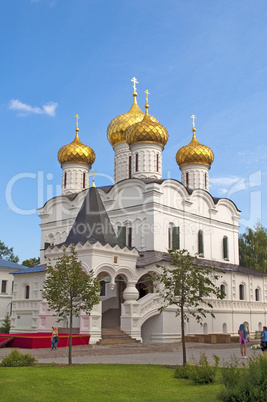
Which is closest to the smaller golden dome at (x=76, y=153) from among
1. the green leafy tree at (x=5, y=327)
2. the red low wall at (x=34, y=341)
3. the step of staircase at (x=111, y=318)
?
the green leafy tree at (x=5, y=327)

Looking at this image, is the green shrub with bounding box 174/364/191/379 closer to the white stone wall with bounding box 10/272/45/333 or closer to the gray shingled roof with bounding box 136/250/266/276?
the gray shingled roof with bounding box 136/250/266/276

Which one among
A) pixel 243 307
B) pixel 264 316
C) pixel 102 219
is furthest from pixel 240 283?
pixel 102 219

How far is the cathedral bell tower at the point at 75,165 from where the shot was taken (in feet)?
92.8

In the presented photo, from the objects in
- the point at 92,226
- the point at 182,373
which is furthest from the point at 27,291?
the point at 182,373

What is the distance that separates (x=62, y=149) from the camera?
28797mm

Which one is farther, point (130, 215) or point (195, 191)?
point (195, 191)

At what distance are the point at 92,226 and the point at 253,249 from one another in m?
18.9

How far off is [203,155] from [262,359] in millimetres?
21096

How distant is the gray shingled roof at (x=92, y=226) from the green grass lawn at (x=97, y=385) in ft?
30.4

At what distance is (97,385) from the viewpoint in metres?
7.85

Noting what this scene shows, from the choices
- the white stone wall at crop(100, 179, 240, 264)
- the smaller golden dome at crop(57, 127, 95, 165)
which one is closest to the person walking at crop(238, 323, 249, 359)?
the white stone wall at crop(100, 179, 240, 264)

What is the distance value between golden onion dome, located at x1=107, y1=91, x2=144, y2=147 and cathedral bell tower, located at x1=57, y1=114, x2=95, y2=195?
1.74 metres

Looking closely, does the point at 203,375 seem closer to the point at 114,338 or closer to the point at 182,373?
the point at 182,373

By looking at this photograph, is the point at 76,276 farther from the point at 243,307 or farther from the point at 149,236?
the point at 243,307
